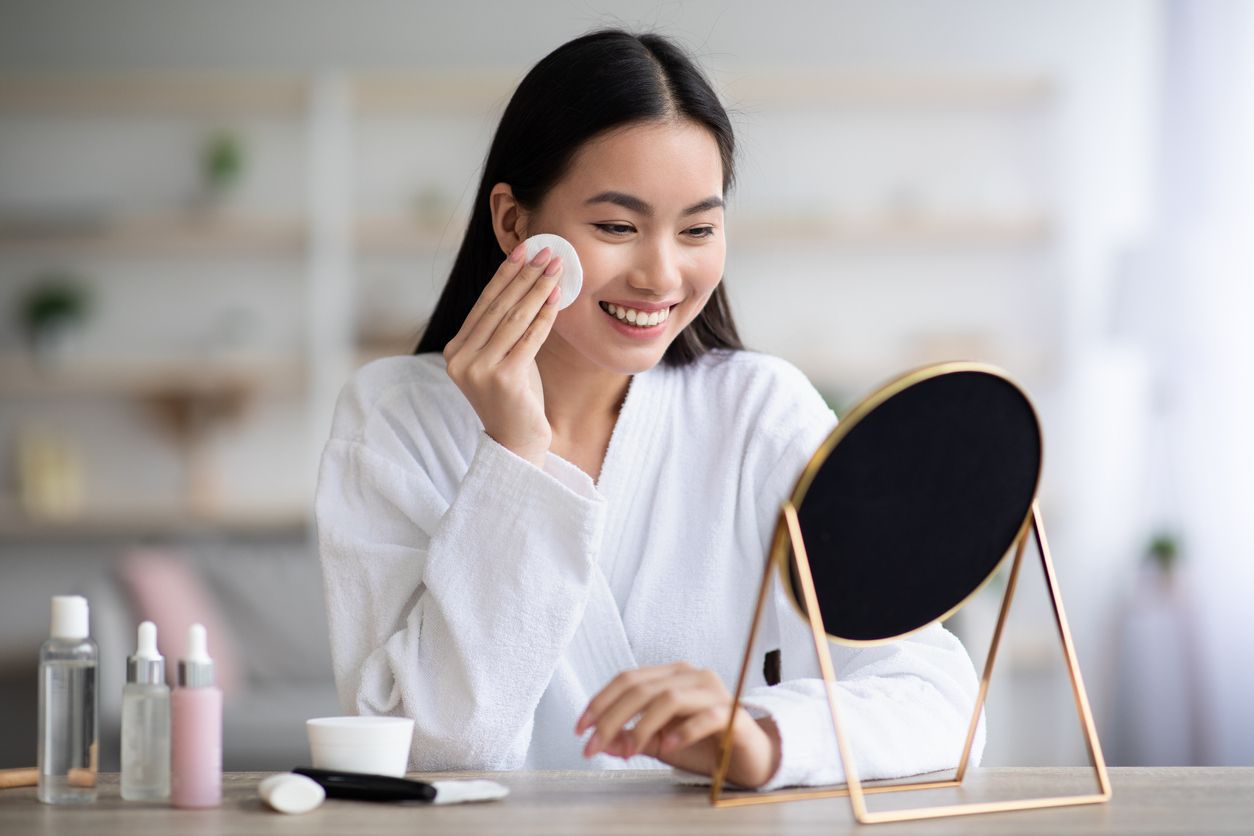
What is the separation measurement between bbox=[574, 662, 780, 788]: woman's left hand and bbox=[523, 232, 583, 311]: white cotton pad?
Result: 1.66 feet

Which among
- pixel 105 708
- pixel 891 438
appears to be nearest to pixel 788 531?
pixel 891 438

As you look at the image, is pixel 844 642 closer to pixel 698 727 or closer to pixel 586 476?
pixel 698 727

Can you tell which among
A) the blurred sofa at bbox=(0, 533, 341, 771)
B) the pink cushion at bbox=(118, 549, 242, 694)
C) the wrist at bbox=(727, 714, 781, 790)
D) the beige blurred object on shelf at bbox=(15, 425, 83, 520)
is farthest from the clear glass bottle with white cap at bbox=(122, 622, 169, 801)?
the beige blurred object on shelf at bbox=(15, 425, 83, 520)

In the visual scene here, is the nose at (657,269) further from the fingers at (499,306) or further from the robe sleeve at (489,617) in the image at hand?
the robe sleeve at (489,617)

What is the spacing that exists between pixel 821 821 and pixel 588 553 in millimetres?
427

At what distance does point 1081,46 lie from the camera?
4.70 meters

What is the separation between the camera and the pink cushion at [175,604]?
351 cm

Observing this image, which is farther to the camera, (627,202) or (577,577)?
(627,202)

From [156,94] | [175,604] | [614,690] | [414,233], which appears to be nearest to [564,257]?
[614,690]

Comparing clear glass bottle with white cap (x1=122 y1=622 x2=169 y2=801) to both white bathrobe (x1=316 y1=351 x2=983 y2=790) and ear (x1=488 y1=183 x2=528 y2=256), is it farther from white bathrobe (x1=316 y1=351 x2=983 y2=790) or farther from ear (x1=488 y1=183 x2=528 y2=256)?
ear (x1=488 y1=183 x2=528 y2=256)

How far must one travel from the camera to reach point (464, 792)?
3.20 feet

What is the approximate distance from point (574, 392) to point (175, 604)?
7.65ft

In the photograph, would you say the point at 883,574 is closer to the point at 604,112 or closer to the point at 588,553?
the point at 588,553

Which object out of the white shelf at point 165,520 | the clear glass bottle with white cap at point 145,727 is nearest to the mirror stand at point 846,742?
the clear glass bottle with white cap at point 145,727
